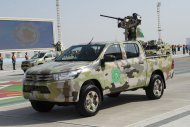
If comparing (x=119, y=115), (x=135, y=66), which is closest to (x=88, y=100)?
(x=119, y=115)

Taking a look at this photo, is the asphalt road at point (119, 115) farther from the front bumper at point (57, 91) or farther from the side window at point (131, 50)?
the side window at point (131, 50)

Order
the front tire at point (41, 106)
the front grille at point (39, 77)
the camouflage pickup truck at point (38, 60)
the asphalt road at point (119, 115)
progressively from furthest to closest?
the camouflage pickup truck at point (38, 60) → the front tire at point (41, 106) → the front grille at point (39, 77) → the asphalt road at point (119, 115)

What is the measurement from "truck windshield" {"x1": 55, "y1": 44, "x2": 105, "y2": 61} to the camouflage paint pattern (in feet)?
0.50

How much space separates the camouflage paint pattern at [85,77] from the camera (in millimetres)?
8797

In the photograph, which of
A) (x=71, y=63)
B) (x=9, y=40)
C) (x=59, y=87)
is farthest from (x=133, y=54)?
(x=9, y=40)

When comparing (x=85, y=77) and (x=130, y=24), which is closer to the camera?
(x=85, y=77)

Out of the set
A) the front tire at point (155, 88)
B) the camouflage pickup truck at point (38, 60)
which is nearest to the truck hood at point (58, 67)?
the front tire at point (155, 88)

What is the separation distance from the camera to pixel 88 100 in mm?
9156

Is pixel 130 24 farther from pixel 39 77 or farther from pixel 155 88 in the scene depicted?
pixel 39 77

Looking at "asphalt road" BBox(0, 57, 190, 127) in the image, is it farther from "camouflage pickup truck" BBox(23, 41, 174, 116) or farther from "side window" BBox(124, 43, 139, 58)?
"side window" BBox(124, 43, 139, 58)

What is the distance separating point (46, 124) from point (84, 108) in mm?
941

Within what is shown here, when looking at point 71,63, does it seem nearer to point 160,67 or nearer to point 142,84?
point 142,84

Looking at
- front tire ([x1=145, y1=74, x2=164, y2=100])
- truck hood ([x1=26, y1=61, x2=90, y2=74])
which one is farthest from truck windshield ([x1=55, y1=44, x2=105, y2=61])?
front tire ([x1=145, y1=74, x2=164, y2=100])

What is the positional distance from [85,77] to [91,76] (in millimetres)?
211
